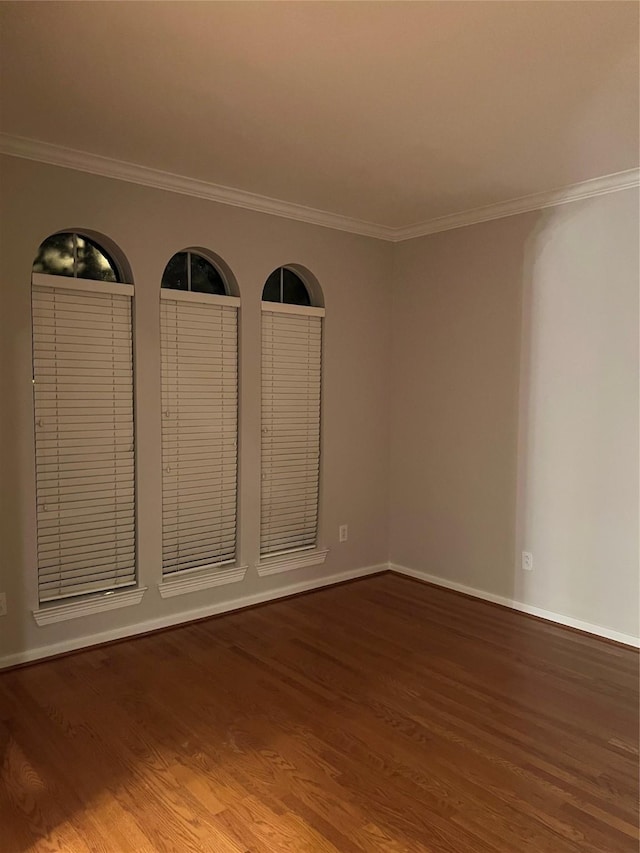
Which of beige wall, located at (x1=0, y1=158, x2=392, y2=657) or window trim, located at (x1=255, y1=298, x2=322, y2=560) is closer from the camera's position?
beige wall, located at (x1=0, y1=158, x2=392, y2=657)

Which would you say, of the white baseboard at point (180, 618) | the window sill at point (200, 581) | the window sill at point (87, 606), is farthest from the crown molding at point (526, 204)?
the window sill at point (87, 606)

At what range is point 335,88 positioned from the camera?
2.48m

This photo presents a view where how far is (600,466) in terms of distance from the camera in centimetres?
370

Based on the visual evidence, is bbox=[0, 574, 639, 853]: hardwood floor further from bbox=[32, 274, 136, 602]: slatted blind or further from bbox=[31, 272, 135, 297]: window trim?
bbox=[31, 272, 135, 297]: window trim

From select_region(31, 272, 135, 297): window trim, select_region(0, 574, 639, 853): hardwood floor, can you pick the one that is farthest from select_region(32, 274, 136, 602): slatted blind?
select_region(0, 574, 639, 853): hardwood floor

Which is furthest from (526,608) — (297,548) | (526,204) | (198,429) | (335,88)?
(335,88)

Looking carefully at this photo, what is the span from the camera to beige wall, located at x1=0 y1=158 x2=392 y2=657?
3.14 meters

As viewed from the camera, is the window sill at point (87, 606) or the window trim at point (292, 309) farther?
the window trim at point (292, 309)

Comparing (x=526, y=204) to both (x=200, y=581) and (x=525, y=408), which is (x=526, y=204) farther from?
(x=200, y=581)

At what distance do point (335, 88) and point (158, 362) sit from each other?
1.76m

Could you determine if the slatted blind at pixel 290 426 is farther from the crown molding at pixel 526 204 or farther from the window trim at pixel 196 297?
the crown molding at pixel 526 204

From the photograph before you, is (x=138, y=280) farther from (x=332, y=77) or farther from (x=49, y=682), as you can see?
(x=49, y=682)

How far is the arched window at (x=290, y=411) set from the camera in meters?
4.20

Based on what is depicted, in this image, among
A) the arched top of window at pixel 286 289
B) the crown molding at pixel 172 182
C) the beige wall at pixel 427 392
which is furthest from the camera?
the arched top of window at pixel 286 289
